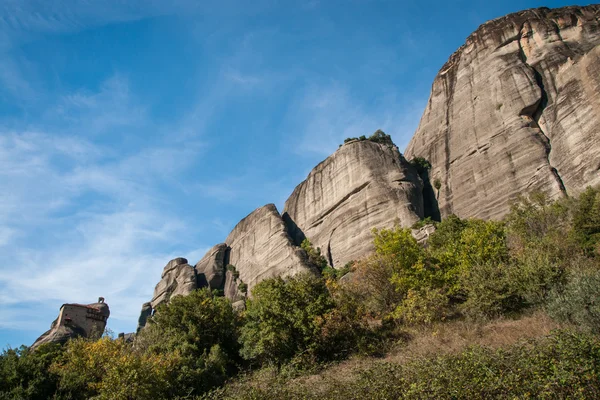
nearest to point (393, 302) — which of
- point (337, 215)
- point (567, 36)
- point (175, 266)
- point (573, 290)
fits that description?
point (573, 290)

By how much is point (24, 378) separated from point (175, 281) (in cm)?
3978

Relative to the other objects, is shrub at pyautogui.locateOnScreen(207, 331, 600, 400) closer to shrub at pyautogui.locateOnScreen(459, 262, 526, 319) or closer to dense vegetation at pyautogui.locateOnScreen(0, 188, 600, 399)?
dense vegetation at pyautogui.locateOnScreen(0, 188, 600, 399)

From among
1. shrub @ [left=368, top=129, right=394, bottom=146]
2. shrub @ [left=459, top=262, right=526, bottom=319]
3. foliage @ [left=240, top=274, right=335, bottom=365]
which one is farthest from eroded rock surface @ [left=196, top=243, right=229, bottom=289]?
shrub @ [left=459, top=262, right=526, bottom=319]

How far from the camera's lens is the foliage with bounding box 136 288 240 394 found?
18062 mm

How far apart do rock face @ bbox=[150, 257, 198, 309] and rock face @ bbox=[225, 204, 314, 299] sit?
5401 millimetres

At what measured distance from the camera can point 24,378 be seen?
17859 millimetres

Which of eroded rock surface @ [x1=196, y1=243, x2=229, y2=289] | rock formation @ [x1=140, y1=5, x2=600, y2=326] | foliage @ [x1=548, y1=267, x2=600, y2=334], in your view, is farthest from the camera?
eroded rock surface @ [x1=196, y1=243, x2=229, y2=289]

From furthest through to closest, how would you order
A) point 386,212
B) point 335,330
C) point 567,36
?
point 567,36 → point 386,212 → point 335,330

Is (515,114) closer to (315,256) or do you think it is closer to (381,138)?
(381,138)

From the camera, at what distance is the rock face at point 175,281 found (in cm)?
5456

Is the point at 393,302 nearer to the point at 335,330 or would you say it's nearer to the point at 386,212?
the point at 335,330

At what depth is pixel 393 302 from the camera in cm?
2112

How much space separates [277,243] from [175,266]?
20417mm

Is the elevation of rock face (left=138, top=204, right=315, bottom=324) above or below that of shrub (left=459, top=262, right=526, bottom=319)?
above
